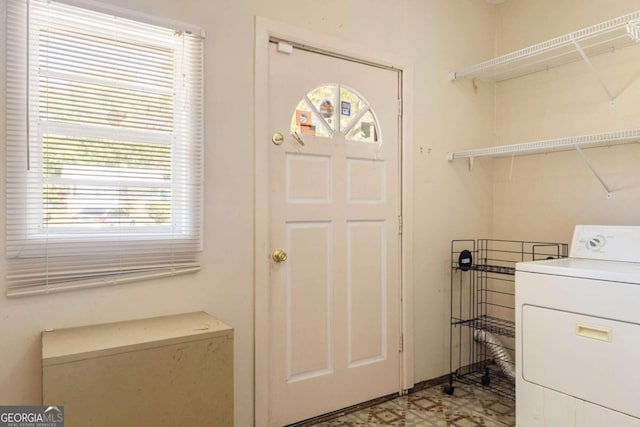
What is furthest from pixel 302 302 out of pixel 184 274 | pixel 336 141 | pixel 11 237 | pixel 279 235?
pixel 11 237

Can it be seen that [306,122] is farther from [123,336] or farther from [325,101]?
[123,336]

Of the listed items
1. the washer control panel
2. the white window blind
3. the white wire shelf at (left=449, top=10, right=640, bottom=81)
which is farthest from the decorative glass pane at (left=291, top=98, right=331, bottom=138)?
the washer control panel

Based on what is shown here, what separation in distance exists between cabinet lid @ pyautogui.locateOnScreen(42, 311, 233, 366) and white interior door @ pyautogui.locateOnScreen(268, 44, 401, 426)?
0.58 m

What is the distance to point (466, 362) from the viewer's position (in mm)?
2990

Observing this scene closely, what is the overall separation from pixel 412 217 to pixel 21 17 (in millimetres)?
2185

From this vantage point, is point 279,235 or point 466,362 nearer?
point 279,235

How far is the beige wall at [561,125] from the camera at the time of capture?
8.01 feet

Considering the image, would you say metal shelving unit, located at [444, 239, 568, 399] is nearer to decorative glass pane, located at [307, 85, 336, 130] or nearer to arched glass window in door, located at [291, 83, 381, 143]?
arched glass window in door, located at [291, 83, 381, 143]

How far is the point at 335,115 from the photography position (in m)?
2.38

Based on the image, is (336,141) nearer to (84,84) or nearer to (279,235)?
(279,235)

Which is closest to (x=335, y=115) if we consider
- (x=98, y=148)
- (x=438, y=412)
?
(x=98, y=148)

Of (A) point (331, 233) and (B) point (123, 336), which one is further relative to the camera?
(A) point (331, 233)

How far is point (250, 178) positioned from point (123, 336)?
3.00 feet

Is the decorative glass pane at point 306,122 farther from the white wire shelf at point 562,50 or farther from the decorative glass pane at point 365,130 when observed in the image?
the white wire shelf at point 562,50
